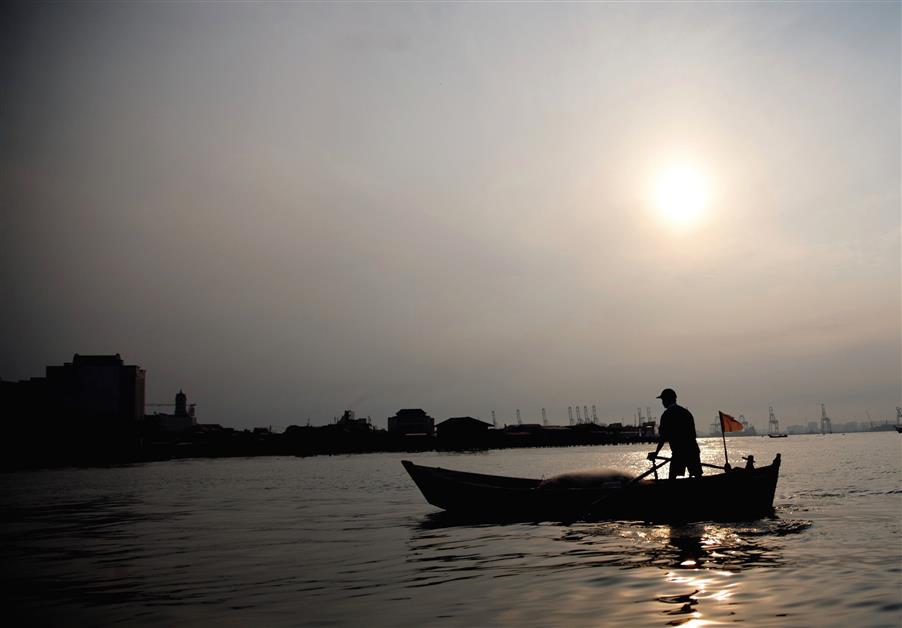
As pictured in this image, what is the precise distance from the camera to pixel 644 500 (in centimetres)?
2116

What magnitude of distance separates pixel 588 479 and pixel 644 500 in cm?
237

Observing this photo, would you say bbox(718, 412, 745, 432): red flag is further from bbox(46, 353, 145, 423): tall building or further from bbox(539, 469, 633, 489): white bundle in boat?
bbox(46, 353, 145, 423): tall building

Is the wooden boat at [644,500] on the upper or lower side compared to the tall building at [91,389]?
lower

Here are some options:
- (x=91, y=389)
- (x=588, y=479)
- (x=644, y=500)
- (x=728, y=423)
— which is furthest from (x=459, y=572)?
(x=91, y=389)

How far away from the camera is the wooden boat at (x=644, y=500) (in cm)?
2078

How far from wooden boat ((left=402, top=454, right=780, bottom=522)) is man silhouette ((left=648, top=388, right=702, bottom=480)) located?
49cm

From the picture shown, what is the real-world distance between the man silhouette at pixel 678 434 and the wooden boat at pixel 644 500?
485 millimetres

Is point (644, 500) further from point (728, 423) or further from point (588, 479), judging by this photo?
point (728, 423)

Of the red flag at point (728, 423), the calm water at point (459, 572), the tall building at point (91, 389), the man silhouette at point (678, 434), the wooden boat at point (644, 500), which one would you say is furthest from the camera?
A: the tall building at point (91, 389)

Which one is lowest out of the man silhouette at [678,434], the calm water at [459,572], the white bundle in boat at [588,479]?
the calm water at [459,572]

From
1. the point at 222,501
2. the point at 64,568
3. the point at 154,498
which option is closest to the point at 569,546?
the point at 64,568

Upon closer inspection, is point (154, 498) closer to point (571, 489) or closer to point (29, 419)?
point (571, 489)

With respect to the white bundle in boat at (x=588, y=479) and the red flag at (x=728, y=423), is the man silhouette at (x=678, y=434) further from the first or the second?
the red flag at (x=728, y=423)

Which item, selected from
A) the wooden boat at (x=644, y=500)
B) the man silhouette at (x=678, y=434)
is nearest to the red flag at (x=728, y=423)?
the wooden boat at (x=644, y=500)
